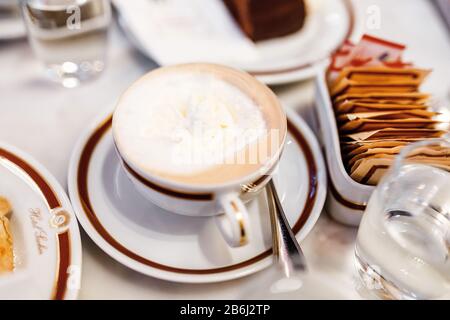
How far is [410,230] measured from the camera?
0.59 meters

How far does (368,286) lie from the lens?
568 mm

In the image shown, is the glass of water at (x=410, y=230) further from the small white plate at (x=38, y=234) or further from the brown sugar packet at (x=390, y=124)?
the small white plate at (x=38, y=234)

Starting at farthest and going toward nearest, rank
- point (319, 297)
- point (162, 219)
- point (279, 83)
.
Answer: point (279, 83) → point (162, 219) → point (319, 297)

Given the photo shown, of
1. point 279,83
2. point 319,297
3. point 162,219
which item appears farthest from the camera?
point 279,83

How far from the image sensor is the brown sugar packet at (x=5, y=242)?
536 millimetres

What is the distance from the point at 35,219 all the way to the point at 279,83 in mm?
416

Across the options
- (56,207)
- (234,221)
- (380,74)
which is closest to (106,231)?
(56,207)

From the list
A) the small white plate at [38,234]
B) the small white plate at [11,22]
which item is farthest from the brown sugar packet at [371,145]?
the small white plate at [11,22]

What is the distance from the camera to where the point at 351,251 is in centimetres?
61

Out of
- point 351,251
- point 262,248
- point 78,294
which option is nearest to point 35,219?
point 78,294

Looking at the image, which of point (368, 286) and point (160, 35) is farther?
point (160, 35)

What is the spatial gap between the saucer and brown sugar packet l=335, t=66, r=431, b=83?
3.8 inches
